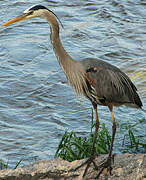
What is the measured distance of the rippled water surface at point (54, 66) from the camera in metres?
7.94

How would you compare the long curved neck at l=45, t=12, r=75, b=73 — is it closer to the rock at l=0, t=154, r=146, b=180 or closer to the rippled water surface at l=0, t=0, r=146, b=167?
the rock at l=0, t=154, r=146, b=180

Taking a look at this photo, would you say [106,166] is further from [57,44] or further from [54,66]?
[54,66]

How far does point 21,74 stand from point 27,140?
258 centimetres

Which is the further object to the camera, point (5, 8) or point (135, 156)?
point (5, 8)

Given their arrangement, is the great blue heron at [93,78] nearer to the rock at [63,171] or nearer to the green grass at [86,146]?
the rock at [63,171]

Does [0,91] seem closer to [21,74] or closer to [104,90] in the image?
[21,74]

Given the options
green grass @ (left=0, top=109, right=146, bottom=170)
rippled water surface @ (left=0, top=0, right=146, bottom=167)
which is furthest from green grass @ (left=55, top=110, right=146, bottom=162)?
rippled water surface @ (left=0, top=0, right=146, bottom=167)

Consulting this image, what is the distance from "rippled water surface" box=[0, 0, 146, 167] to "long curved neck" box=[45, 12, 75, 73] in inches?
76.1

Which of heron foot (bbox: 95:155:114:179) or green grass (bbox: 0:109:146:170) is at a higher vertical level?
heron foot (bbox: 95:155:114:179)

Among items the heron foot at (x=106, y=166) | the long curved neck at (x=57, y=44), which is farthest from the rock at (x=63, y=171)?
the long curved neck at (x=57, y=44)

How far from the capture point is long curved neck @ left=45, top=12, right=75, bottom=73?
5.56 metres

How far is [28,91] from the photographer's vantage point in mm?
9555

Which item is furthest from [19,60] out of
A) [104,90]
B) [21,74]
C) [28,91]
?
[104,90]

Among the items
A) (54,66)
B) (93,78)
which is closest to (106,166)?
(93,78)
